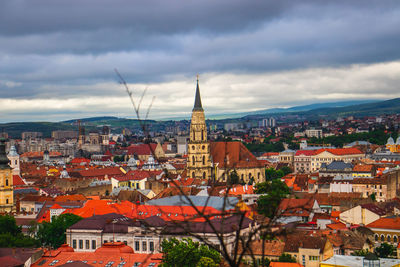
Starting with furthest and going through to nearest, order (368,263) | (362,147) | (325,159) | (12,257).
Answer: (362,147) → (325,159) → (12,257) → (368,263)

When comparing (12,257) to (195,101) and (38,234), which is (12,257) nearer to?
(38,234)

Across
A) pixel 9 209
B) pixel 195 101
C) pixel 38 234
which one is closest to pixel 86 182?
pixel 195 101

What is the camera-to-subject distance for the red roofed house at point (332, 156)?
10662 centimetres

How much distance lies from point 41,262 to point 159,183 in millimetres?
43949

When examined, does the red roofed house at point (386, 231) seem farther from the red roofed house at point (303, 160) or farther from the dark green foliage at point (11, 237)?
the red roofed house at point (303, 160)

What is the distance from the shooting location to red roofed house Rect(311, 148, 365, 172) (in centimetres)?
10662

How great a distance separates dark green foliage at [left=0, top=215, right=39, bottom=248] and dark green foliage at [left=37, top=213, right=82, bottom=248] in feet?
2.94

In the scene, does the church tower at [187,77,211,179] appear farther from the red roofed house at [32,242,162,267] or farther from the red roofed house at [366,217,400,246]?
the red roofed house at [32,242,162,267]

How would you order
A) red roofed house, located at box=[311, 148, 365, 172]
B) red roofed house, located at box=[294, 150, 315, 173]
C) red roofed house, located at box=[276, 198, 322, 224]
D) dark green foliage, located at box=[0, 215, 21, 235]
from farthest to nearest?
red roofed house, located at box=[294, 150, 315, 173] < red roofed house, located at box=[311, 148, 365, 172] < dark green foliage, located at box=[0, 215, 21, 235] < red roofed house, located at box=[276, 198, 322, 224]

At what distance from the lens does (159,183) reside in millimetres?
75062

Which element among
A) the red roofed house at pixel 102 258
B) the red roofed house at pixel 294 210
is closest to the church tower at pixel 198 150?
the red roofed house at pixel 294 210

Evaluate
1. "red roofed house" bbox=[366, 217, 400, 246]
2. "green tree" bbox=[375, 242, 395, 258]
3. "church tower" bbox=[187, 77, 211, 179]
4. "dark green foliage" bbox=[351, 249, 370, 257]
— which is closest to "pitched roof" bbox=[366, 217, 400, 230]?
"red roofed house" bbox=[366, 217, 400, 246]

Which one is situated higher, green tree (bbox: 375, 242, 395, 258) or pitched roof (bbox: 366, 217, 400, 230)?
pitched roof (bbox: 366, 217, 400, 230)

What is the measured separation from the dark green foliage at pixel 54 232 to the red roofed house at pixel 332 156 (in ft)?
236
